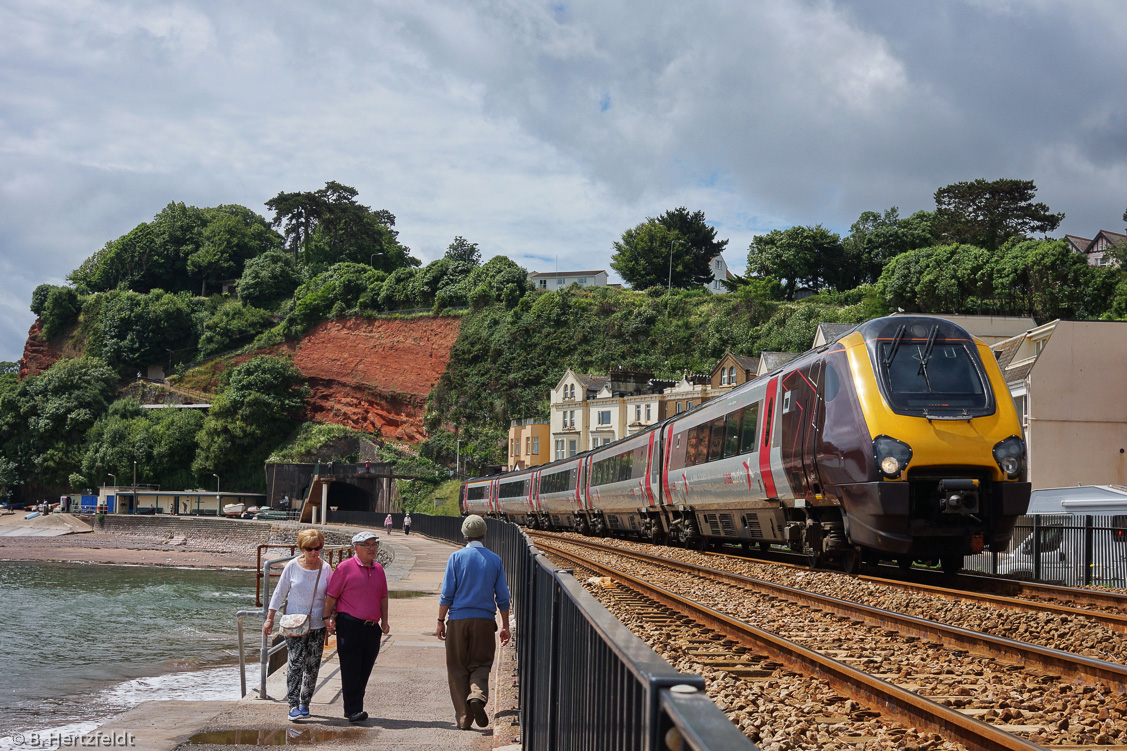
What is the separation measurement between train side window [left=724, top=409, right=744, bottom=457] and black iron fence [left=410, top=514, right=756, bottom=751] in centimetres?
1056

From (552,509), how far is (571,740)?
33617 millimetres

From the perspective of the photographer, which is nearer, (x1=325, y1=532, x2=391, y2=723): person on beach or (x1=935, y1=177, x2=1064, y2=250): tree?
(x1=325, y1=532, x2=391, y2=723): person on beach

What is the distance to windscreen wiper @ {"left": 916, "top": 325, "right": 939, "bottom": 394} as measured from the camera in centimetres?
1233

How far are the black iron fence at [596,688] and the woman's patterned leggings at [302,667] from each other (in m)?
2.36

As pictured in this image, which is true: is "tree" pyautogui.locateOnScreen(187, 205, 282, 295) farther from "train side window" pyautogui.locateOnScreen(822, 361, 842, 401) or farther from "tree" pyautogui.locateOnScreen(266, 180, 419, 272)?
"train side window" pyautogui.locateOnScreen(822, 361, 842, 401)

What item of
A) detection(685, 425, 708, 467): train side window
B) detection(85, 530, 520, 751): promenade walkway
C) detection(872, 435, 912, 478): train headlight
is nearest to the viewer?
detection(85, 530, 520, 751): promenade walkway

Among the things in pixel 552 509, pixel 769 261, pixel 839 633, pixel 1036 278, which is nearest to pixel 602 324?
pixel 769 261

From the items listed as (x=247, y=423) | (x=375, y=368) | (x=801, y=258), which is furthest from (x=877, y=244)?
(x=247, y=423)

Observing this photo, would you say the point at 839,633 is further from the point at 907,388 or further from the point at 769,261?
the point at 769,261

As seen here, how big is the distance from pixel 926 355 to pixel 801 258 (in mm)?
72236

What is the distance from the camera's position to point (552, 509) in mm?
37125

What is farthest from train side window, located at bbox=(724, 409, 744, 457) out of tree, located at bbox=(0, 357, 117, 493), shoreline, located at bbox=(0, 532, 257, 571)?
tree, located at bbox=(0, 357, 117, 493)

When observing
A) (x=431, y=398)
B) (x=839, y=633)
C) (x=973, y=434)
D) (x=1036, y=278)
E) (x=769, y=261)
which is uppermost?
(x=769, y=261)

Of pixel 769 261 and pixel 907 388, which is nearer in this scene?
pixel 907 388
